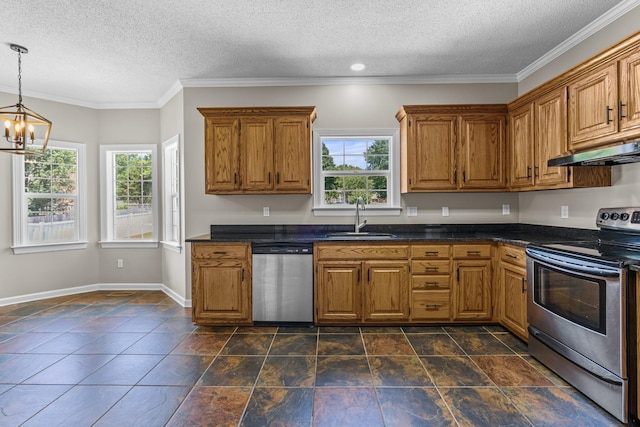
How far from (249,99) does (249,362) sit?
300 centimetres

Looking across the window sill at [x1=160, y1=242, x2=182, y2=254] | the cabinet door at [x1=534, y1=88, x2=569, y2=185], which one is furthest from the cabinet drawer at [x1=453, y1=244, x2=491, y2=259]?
the window sill at [x1=160, y1=242, x2=182, y2=254]

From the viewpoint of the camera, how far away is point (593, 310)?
2062 millimetres

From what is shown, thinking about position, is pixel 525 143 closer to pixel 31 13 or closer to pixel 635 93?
pixel 635 93

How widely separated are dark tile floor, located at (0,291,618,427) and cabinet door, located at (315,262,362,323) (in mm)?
141

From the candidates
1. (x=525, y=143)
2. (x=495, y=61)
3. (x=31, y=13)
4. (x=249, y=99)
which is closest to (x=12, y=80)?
(x=31, y=13)

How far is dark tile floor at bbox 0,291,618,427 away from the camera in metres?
1.96

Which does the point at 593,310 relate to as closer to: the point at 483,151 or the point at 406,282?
the point at 406,282

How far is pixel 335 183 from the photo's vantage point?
412 cm

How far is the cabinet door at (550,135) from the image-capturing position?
9.24 feet

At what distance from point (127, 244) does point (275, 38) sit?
3.75 m

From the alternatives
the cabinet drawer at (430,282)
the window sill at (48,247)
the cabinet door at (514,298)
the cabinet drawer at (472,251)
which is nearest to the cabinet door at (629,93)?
the cabinet door at (514,298)

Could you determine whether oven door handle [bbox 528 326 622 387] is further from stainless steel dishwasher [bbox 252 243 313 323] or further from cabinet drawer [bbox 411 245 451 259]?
stainless steel dishwasher [bbox 252 243 313 323]

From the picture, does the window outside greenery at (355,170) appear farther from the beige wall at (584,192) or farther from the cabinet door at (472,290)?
the beige wall at (584,192)

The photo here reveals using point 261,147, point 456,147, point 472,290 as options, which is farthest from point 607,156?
point 261,147
